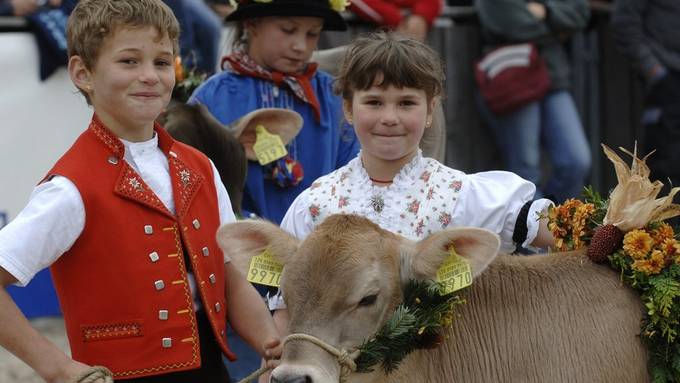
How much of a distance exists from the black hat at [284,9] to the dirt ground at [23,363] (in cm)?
219

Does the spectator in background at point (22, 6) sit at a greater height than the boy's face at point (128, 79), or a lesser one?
lesser

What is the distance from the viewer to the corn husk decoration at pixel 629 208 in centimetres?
366

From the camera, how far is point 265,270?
3.59 meters

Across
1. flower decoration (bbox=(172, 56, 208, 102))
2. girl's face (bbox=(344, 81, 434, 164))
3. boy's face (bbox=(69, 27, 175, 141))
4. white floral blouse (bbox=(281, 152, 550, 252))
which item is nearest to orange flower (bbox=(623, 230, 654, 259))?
white floral blouse (bbox=(281, 152, 550, 252))

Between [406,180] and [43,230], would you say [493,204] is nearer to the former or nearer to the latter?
[406,180]

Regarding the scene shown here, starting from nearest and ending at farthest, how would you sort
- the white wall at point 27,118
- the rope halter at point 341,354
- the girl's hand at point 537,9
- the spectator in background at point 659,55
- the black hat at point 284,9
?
the rope halter at point 341,354 < the black hat at point 284,9 < the white wall at point 27,118 < the girl's hand at point 537,9 < the spectator in background at point 659,55

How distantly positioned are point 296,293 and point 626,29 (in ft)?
18.3

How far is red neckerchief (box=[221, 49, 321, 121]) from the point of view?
5.19 m

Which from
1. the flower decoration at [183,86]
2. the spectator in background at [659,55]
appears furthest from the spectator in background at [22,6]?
the spectator in background at [659,55]

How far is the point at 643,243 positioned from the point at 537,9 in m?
4.73

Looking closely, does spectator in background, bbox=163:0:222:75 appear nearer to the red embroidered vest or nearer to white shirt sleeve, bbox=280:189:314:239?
white shirt sleeve, bbox=280:189:314:239

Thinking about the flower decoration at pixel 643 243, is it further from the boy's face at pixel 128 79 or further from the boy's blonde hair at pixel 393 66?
the boy's face at pixel 128 79

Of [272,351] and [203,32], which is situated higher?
[203,32]

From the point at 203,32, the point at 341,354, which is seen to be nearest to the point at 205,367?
the point at 341,354
